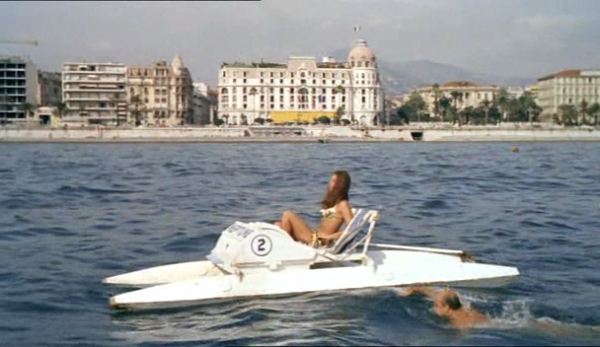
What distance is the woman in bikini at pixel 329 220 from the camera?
11508mm

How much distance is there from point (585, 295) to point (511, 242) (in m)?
5.77

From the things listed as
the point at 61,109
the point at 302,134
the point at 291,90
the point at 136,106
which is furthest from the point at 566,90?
the point at 61,109

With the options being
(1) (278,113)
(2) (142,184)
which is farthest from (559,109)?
(2) (142,184)

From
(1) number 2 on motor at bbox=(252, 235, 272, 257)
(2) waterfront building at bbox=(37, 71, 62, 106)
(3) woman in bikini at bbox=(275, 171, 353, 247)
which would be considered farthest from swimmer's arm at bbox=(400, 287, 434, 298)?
(2) waterfront building at bbox=(37, 71, 62, 106)

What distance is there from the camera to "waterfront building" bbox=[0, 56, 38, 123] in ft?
507

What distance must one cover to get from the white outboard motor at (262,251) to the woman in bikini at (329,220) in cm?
42

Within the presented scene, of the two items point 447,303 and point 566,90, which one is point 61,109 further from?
point 447,303

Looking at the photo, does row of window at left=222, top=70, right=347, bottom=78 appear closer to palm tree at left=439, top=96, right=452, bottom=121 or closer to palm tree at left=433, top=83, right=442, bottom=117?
palm tree at left=433, top=83, right=442, bottom=117

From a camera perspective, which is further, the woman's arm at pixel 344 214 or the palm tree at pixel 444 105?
the palm tree at pixel 444 105

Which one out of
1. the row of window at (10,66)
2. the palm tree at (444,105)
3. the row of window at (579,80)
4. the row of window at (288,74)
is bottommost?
the palm tree at (444,105)

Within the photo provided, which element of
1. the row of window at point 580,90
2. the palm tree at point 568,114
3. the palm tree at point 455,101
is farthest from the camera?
the palm tree at point 455,101

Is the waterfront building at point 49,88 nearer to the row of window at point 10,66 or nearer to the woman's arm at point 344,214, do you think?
the row of window at point 10,66

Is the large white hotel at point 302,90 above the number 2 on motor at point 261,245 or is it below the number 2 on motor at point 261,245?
above

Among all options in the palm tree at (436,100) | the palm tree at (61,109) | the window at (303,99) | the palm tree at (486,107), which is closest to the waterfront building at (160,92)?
the palm tree at (61,109)
